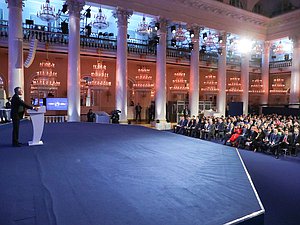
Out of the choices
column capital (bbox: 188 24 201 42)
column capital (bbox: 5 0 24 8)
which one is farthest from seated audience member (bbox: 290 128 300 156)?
column capital (bbox: 5 0 24 8)

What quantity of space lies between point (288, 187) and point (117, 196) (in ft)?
14.2

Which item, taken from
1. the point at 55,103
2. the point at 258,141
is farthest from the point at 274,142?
the point at 55,103

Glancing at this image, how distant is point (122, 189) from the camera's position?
156 inches

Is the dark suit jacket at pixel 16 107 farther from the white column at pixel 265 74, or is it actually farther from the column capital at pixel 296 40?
the white column at pixel 265 74

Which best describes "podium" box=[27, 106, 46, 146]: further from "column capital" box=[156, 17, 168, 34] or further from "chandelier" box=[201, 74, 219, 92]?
"chandelier" box=[201, 74, 219, 92]

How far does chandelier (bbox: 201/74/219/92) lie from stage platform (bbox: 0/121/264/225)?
21115 millimetres

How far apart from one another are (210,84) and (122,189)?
25814mm

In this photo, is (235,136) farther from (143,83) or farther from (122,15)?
(143,83)

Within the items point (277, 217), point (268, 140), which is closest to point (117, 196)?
point (277, 217)

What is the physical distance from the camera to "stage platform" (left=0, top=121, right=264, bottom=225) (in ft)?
9.98

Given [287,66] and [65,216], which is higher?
[287,66]

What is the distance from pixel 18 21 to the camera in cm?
1382

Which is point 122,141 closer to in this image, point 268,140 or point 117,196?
point 117,196

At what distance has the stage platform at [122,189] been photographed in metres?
3.04
